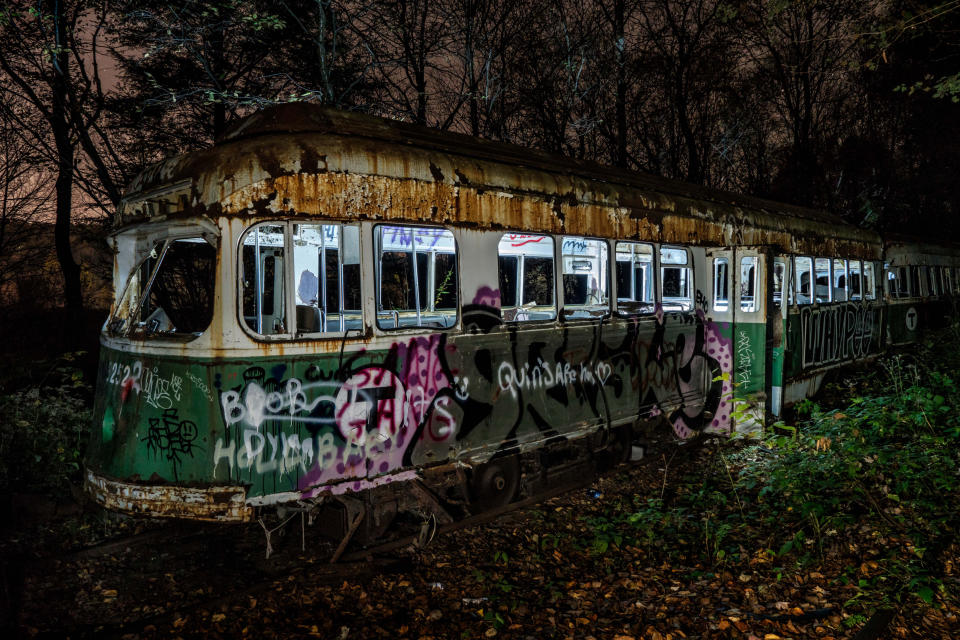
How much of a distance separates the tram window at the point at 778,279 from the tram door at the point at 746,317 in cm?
32

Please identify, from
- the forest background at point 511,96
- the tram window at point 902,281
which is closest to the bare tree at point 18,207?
the forest background at point 511,96

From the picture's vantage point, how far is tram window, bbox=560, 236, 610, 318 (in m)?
6.07

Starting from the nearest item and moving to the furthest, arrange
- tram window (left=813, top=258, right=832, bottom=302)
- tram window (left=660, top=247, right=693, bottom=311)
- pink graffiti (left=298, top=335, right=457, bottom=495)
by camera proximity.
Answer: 1. pink graffiti (left=298, top=335, right=457, bottom=495)
2. tram window (left=660, top=247, right=693, bottom=311)
3. tram window (left=813, top=258, right=832, bottom=302)

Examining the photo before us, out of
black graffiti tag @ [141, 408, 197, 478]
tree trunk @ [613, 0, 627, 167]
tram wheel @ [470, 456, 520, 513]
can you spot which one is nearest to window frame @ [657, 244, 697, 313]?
tram wheel @ [470, 456, 520, 513]

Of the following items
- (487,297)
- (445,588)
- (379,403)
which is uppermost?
(487,297)

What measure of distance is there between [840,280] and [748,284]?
3546mm

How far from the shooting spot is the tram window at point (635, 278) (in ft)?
21.4

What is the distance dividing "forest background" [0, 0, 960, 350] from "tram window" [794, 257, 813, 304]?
2761 mm

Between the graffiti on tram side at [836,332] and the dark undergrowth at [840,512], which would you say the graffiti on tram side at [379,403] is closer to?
the dark undergrowth at [840,512]

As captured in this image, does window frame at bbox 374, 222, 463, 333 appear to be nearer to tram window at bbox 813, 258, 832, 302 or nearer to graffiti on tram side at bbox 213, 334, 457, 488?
graffiti on tram side at bbox 213, 334, 457, 488

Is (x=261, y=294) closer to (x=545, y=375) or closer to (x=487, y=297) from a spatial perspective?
(x=487, y=297)

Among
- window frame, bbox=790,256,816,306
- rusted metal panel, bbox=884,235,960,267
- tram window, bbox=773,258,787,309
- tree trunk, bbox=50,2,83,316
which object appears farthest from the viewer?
tree trunk, bbox=50,2,83,316

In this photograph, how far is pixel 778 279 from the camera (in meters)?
8.34

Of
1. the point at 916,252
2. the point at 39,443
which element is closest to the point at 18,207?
the point at 39,443
